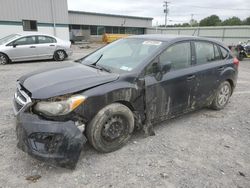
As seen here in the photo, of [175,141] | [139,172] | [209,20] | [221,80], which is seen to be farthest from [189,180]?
[209,20]

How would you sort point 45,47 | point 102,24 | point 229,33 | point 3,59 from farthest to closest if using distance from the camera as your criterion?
1. point 102,24
2. point 229,33
3. point 45,47
4. point 3,59

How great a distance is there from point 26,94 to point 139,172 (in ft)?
5.73

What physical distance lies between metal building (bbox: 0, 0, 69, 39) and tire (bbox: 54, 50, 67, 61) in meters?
11.4

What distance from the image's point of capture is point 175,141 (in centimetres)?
357

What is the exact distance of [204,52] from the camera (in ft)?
14.2

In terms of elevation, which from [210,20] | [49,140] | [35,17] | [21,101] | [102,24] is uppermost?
[210,20]

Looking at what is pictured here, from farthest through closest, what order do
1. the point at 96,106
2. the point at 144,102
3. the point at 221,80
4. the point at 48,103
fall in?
1. the point at 221,80
2. the point at 144,102
3. the point at 96,106
4. the point at 48,103

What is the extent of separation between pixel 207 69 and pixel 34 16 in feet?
67.9

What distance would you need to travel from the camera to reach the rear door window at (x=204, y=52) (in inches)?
163

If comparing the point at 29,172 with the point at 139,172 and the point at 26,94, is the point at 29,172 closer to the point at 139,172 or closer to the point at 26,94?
the point at 26,94

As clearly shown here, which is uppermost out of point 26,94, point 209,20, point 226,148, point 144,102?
point 209,20

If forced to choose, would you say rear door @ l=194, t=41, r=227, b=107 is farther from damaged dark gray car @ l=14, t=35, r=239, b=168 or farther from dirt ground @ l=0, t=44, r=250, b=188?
dirt ground @ l=0, t=44, r=250, b=188

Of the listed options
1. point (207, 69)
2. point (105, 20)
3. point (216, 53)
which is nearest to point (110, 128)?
point (207, 69)

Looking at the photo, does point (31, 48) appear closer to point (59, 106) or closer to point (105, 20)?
point (59, 106)
